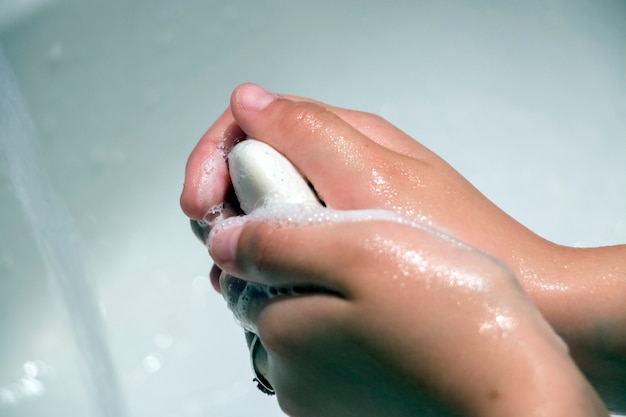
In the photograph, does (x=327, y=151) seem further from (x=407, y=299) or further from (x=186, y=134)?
(x=186, y=134)

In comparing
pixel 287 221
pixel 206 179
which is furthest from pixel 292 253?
pixel 206 179

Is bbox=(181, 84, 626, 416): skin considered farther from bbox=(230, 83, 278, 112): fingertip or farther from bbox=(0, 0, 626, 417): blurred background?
bbox=(0, 0, 626, 417): blurred background

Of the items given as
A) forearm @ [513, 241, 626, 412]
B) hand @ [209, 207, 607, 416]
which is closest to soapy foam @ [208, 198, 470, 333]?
hand @ [209, 207, 607, 416]

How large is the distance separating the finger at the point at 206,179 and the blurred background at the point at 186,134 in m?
0.32

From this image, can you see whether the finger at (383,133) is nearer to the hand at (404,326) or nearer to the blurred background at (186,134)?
the hand at (404,326)

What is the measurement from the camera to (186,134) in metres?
0.81

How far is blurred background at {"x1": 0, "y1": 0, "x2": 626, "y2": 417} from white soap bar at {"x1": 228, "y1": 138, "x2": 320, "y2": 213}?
37 cm

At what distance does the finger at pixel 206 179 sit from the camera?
1.46 ft

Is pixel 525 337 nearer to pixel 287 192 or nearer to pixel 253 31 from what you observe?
pixel 287 192

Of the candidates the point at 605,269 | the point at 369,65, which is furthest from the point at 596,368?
the point at 369,65

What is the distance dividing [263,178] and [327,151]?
42 mm

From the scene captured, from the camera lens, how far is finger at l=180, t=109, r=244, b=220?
0.44 meters

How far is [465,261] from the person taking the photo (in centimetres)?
30

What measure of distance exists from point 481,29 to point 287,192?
0.54 metres
